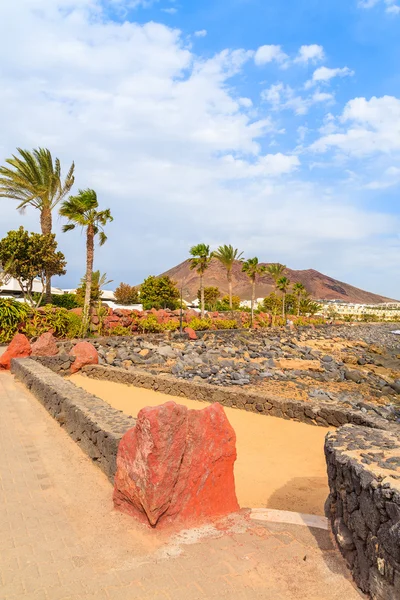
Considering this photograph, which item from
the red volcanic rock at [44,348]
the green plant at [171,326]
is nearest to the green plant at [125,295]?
the green plant at [171,326]

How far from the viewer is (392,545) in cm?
297

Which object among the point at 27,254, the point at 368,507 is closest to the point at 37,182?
the point at 27,254

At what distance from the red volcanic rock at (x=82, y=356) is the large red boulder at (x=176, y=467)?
11.3 metres

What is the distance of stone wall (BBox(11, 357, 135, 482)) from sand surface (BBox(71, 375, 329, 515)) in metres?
1.14

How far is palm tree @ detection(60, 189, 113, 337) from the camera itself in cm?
2312

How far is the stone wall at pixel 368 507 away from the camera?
119 inches

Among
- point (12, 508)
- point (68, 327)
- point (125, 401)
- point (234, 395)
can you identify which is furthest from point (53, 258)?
point (12, 508)

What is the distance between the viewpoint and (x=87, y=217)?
77.7 feet

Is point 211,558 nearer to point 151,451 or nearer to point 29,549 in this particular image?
point 151,451

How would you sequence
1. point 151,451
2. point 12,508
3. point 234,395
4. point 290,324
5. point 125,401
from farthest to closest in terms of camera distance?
point 290,324 → point 125,401 → point 234,395 → point 12,508 → point 151,451

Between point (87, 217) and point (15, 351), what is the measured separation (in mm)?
10762

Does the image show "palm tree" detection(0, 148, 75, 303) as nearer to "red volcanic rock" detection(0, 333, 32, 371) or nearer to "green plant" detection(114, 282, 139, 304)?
"red volcanic rock" detection(0, 333, 32, 371)

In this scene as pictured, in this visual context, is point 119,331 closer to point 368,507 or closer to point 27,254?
point 27,254

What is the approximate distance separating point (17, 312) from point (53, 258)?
26.4 feet
